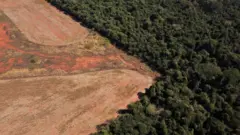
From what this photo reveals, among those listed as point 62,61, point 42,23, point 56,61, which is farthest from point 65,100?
point 42,23

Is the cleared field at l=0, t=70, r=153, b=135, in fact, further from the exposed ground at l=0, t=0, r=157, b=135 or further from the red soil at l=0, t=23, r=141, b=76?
the red soil at l=0, t=23, r=141, b=76

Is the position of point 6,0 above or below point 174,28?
below

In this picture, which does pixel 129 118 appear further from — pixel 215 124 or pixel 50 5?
pixel 50 5

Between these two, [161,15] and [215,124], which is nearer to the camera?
[215,124]

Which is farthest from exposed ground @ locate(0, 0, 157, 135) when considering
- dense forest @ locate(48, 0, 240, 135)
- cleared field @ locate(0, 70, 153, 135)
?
dense forest @ locate(48, 0, 240, 135)

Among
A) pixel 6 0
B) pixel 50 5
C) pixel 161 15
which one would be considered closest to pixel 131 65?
pixel 161 15

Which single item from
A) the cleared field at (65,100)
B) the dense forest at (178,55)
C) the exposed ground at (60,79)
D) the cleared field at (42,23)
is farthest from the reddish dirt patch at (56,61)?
the cleared field at (42,23)
